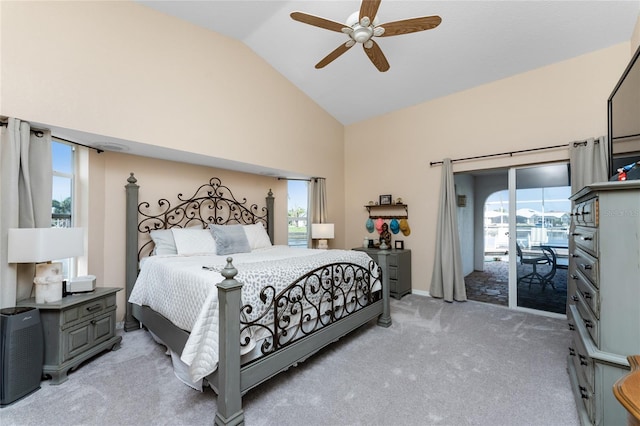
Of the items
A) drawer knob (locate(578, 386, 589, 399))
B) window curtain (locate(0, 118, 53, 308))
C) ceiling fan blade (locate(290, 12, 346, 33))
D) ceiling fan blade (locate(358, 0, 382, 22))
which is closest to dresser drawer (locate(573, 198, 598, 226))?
drawer knob (locate(578, 386, 589, 399))

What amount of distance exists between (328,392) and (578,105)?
174 inches

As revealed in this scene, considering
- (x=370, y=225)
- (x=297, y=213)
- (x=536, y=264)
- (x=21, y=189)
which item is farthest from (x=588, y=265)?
(x=297, y=213)

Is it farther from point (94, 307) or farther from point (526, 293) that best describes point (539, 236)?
point (94, 307)

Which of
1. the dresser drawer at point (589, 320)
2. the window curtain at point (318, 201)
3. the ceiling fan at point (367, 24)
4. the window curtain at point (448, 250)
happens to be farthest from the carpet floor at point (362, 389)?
the ceiling fan at point (367, 24)

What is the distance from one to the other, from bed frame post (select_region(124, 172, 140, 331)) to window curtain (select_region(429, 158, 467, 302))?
4273 mm

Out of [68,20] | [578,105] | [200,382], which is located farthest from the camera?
[578,105]

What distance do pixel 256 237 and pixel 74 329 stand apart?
2.15 meters

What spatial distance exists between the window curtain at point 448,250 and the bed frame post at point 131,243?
4.27m

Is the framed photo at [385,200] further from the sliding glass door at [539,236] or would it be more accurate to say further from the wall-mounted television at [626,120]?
the wall-mounted television at [626,120]

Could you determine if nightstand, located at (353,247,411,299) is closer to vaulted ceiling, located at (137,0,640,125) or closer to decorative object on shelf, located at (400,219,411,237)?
decorative object on shelf, located at (400,219,411,237)

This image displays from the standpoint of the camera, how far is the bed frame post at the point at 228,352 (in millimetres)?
1608

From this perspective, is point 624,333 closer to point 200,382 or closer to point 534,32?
point 200,382

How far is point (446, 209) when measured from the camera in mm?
4289

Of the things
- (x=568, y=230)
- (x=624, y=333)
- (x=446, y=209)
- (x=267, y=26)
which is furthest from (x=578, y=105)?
(x=267, y=26)
